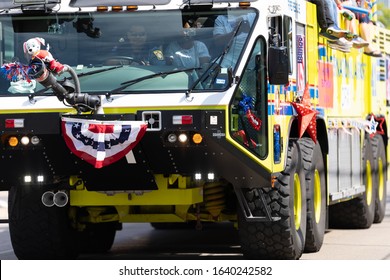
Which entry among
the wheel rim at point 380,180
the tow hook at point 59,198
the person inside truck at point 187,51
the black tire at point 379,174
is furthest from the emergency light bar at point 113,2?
the wheel rim at point 380,180

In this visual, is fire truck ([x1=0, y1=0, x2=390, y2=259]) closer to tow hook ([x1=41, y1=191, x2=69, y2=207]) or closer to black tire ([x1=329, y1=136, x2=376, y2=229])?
tow hook ([x1=41, y1=191, x2=69, y2=207])

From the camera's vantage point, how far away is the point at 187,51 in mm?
12789

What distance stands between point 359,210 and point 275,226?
194 inches

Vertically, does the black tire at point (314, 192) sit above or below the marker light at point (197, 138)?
below

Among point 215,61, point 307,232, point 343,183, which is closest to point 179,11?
point 215,61

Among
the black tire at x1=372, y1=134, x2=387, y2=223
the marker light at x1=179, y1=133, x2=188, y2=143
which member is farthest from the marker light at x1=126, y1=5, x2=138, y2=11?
the black tire at x1=372, y1=134, x2=387, y2=223

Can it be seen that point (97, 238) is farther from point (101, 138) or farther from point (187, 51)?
point (187, 51)

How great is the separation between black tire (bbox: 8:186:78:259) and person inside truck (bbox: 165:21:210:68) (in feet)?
6.70

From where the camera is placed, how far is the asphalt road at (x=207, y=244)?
14867mm


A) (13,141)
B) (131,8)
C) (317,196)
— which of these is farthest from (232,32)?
(317,196)

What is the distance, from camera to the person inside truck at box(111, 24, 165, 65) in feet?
42.2

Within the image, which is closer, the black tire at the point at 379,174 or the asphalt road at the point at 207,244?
the asphalt road at the point at 207,244

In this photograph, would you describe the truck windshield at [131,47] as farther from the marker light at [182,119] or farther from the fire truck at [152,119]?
the marker light at [182,119]

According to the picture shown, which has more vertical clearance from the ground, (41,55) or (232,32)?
(232,32)
